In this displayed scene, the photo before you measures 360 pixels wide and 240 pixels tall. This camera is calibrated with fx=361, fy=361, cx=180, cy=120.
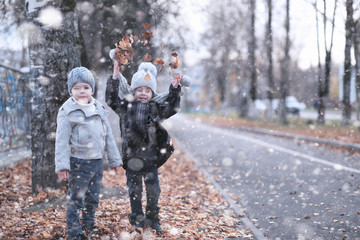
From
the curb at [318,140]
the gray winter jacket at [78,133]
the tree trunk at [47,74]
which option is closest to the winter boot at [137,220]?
the gray winter jacket at [78,133]

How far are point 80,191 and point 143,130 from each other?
947 mm

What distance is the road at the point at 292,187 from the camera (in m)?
4.96

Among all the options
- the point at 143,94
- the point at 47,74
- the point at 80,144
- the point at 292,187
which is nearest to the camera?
the point at 80,144

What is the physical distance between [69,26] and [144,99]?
2332 millimetres

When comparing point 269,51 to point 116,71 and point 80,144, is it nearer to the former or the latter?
point 116,71

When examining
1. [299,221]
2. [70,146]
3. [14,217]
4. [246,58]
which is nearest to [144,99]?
[70,146]

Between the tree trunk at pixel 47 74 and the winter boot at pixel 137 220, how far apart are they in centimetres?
207

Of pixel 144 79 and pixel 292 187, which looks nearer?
pixel 144 79

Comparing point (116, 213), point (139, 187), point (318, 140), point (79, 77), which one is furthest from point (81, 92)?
point (318, 140)

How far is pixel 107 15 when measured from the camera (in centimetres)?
807

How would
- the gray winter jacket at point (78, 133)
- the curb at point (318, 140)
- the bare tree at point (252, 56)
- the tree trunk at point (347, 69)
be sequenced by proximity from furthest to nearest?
the bare tree at point (252, 56) < the tree trunk at point (347, 69) < the curb at point (318, 140) < the gray winter jacket at point (78, 133)

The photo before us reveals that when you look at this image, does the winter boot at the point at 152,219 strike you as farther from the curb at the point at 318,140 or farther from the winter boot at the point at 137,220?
the curb at the point at 318,140

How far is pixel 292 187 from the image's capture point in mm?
7242

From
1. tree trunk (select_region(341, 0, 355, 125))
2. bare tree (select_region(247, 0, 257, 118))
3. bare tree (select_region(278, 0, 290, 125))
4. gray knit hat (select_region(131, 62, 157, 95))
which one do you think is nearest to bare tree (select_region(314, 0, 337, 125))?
tree trunk (select_region(341, 0, 355, 125))
